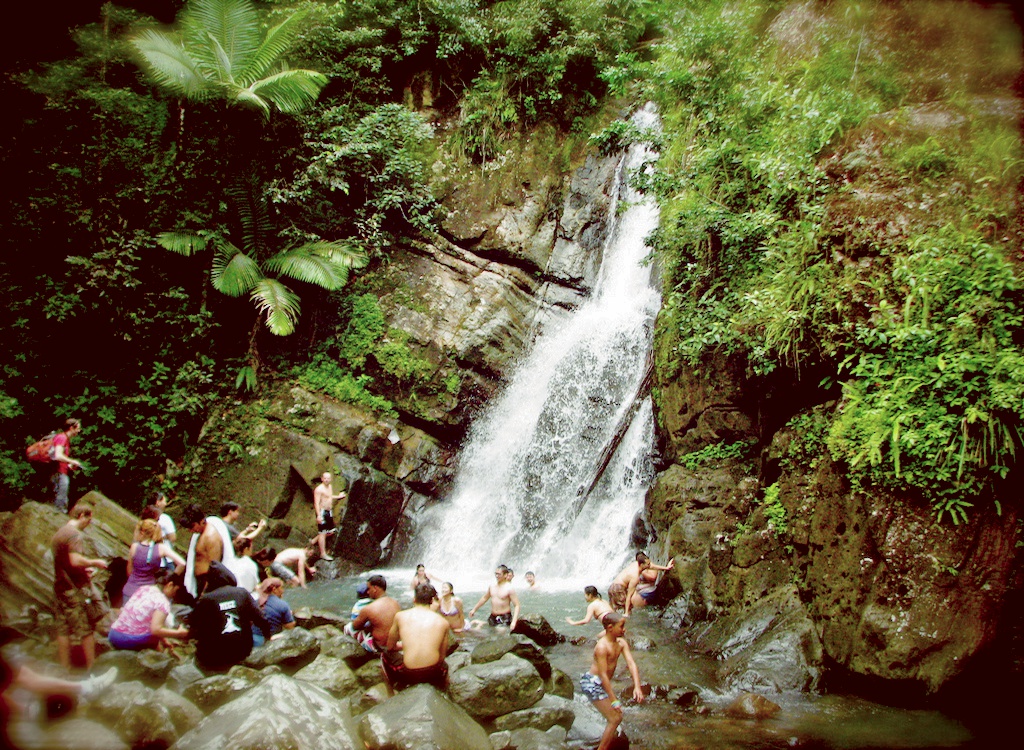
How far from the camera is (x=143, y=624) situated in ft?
16.4

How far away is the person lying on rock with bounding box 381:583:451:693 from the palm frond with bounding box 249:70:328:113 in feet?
34.0

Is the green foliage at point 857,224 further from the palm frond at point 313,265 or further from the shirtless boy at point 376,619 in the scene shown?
the palm frond at point 313,265

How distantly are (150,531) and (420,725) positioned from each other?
3725 millimetres

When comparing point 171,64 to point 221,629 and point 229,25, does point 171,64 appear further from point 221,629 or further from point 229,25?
point 221,629

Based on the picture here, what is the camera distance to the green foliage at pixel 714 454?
8.39 metres

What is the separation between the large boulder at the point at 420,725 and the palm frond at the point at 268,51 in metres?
11.8

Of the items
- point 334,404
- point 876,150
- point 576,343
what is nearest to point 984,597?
point 876,150

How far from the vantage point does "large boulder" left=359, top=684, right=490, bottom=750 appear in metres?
3.87

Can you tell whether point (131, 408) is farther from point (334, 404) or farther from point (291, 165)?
point (291, 165)

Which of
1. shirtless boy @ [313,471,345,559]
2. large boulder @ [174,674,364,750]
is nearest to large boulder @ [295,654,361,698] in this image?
large boulder @ [174,674,364,750]

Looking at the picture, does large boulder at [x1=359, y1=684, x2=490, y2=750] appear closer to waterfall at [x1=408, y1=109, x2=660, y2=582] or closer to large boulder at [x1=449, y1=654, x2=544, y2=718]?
large boulder at [x1=449, y1=654, x2=544, y2=718]

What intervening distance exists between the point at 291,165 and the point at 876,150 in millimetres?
11274

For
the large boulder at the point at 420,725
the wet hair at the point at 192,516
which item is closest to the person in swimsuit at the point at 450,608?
the large boulder at the point at 420,725

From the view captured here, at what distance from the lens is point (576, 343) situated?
1314 centimetres
